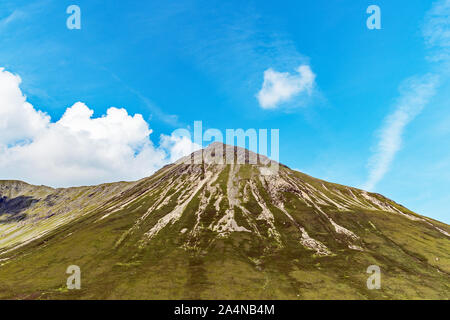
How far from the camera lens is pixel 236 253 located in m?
130

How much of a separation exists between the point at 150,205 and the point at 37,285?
95.6m

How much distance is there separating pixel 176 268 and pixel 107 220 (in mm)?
87898

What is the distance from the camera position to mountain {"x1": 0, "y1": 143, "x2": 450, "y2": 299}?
95.6 metres

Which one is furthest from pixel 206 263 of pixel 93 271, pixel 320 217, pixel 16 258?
pixel 16 258

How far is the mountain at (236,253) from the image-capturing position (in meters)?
95.6

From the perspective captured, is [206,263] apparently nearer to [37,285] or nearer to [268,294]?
[268,294]

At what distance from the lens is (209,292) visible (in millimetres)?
91938

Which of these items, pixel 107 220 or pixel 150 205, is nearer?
pixel 107 220

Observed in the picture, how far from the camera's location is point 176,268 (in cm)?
11412
